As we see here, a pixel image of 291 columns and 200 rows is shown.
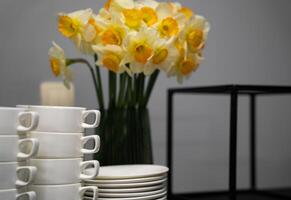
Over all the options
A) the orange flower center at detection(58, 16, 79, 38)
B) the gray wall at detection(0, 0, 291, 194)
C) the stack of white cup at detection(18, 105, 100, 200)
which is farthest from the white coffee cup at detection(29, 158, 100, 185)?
the gray wall at detection(0, 0, 291, 194)

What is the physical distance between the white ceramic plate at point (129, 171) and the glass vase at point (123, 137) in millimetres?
58

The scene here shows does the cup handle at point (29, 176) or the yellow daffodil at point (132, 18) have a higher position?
the yellow daffodil at point (132, 18)

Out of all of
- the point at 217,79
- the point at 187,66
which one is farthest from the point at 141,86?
the point at 217,79

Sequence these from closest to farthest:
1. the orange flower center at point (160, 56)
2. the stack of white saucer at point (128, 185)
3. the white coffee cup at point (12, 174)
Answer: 1. the white coffee cup at point (12, 174)
2. the stack of white saucer at point (128, 185)
3. the orange flower center at point (160, 56)

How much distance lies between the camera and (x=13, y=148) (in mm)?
748

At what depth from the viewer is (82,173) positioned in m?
0.84

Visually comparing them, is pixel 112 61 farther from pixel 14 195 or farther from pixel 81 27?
pixel 14 195

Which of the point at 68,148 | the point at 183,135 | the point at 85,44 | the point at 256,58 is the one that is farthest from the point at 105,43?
the point at 256,58

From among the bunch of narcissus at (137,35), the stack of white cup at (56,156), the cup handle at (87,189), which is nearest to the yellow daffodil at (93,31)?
the bunch of narcissus at (137,35)

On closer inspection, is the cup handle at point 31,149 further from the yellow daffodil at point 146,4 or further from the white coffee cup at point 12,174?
the yellow daffodil at point 146,4

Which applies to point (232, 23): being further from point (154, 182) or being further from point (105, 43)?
point (154, 182)

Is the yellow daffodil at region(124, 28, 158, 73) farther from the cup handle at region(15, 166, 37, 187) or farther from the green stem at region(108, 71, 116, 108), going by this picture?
the cup handle at region(15, 166, 37, 187)

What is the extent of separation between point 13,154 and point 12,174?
33 mm

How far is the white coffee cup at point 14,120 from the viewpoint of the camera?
0.74 metres
